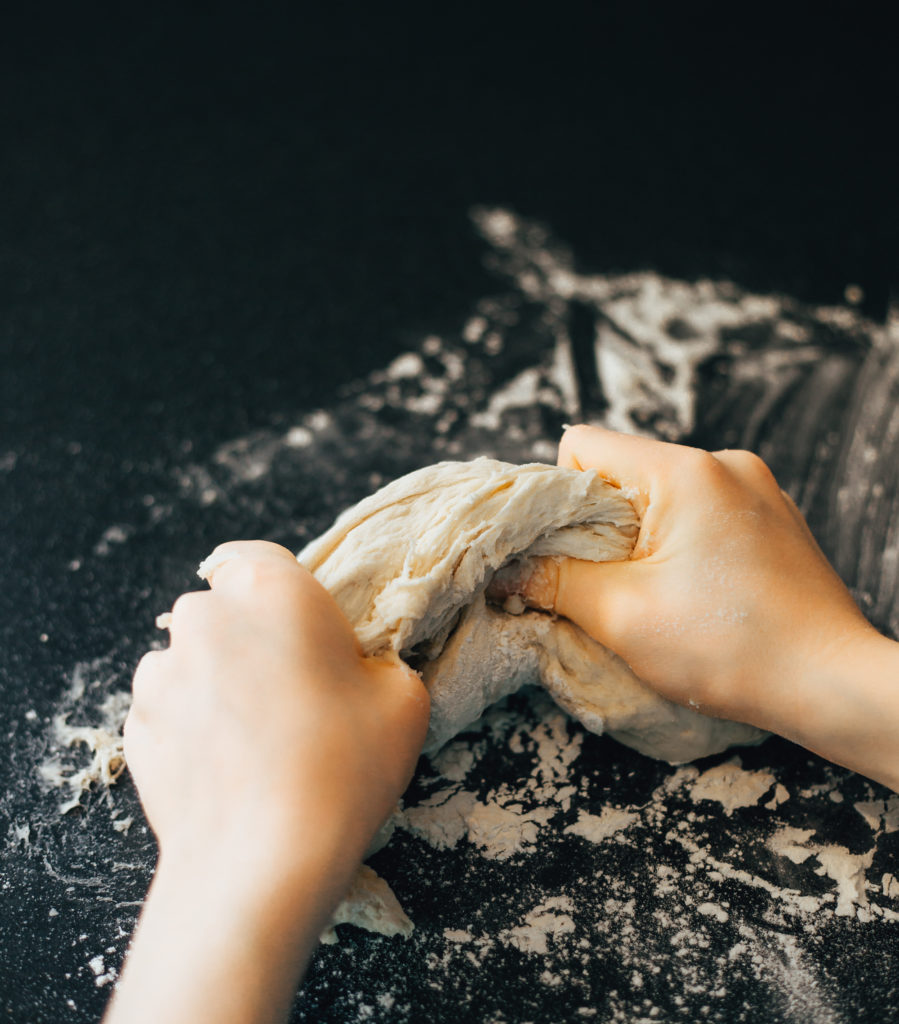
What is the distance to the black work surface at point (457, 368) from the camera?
88cm

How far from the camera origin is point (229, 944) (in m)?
0.68

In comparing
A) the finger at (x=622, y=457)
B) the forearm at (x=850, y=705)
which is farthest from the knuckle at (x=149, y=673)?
the forearm at (x=850, y=705)

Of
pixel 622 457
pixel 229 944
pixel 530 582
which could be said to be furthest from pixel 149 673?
pixel 622 457

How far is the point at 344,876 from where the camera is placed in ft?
2.37

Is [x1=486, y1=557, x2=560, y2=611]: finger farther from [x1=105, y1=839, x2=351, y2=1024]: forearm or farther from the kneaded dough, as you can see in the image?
[x1=105, y1=839, x2=351, y2=1024]: forearm

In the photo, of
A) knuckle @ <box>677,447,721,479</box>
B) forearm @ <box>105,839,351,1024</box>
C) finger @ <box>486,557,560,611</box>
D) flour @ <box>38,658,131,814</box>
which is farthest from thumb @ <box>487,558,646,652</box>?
flour @ <box>38,658,131,814</box>

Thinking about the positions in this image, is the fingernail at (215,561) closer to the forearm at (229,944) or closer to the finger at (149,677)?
the finger at (149,677)

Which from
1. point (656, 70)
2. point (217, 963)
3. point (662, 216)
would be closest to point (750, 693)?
point (217, 963)

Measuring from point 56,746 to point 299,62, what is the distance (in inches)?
58.7

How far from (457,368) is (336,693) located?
0.74 meters

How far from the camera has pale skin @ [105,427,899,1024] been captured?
0.69 metres

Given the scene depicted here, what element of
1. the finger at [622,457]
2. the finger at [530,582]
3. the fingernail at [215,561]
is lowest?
the finger at [530,582]

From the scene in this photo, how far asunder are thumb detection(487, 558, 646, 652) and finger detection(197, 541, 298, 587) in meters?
0.25

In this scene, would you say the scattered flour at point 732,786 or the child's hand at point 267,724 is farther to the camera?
the scattered flour at point 732,786
